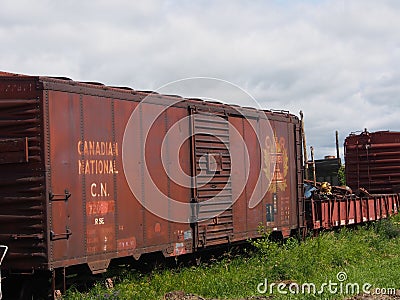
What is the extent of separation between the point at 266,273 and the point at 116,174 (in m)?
3.59

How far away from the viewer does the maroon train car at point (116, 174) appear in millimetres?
9258

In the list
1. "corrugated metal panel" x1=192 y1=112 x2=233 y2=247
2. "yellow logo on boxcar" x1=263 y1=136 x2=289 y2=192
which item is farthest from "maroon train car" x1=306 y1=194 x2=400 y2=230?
"corrugated metal panel" x1=192 y1=112 x2=233 y2=247

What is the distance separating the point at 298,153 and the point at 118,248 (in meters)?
7.80

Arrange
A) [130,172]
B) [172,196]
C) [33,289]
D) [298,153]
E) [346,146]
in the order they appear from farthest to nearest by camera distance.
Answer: [346,146] < [298,153] < [172,196] < [130,172] < [33,289]

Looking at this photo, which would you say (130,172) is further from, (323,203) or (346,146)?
(346,146)

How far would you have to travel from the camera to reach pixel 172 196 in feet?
38.7

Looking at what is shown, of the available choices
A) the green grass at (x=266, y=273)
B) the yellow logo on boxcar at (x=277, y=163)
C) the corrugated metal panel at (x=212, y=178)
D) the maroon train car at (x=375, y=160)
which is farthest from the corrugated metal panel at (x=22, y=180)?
the maroon train car at (x=375, y=160)

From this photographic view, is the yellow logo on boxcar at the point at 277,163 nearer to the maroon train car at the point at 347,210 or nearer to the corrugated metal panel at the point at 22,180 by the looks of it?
the maroon train car at the point at 347,210

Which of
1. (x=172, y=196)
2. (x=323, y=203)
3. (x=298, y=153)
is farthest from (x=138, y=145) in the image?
(x=323, y=203)

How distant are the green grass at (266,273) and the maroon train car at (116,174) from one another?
54cm

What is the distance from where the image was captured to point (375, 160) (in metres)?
23.2

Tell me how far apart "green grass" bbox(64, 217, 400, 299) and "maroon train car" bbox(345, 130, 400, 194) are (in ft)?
27.3

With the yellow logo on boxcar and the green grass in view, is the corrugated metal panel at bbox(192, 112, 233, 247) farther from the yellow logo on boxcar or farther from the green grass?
the yellow logo on boxcar

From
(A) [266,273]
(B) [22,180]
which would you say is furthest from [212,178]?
(B) [22,180]
